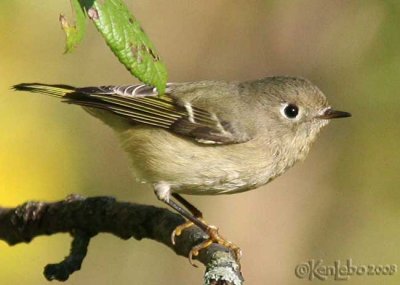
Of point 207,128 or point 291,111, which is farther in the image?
point 291,111

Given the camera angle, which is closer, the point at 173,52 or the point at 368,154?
the point at 368,154

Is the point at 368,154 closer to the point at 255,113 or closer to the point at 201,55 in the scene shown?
the point at 201,55

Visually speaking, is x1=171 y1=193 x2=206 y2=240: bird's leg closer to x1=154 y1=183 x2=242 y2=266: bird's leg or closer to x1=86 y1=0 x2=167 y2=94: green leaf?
x1=154 y1=183 x2=242 y2=266: bird's leg

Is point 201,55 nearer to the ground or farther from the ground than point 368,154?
farther from the ground

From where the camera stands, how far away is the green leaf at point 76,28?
184 cm

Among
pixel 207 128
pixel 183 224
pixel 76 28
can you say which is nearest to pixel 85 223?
pixel 183 224

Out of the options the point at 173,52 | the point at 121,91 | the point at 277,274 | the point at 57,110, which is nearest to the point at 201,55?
the point at 173,52

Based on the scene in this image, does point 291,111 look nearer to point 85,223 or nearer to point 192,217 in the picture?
point 192,217

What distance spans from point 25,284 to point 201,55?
2.08 metres

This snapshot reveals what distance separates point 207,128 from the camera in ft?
12.0

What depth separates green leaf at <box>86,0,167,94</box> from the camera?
1853 mm

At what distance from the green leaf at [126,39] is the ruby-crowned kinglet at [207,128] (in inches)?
55.2

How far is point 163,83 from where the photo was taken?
6.47 ft

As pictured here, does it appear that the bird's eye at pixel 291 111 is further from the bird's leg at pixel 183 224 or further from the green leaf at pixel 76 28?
the green leaf at pixel 76 28
